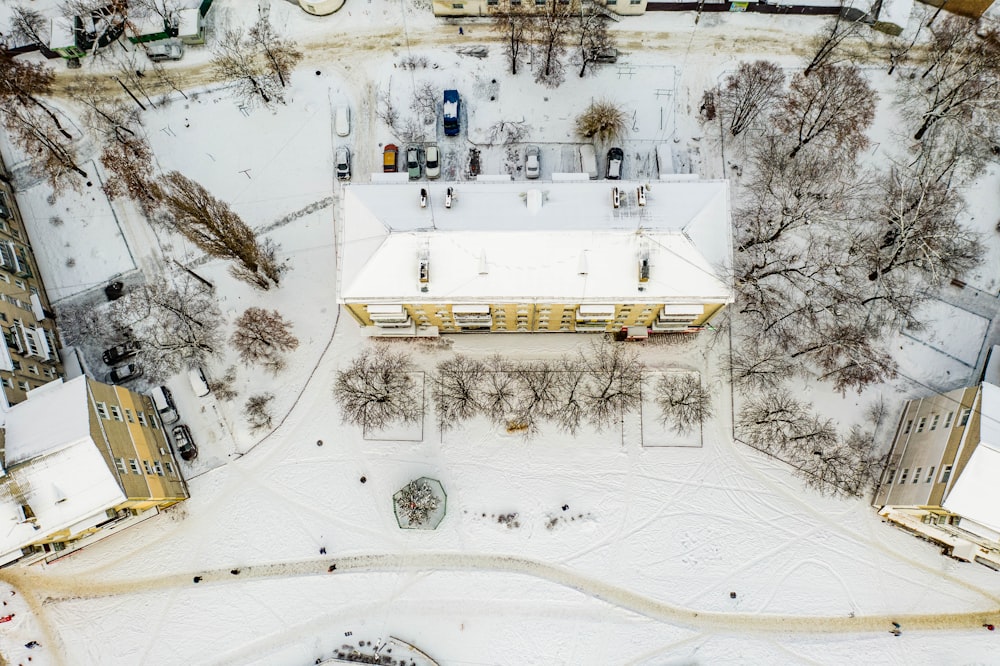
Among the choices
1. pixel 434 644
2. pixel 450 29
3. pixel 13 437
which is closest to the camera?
pixel 13 437

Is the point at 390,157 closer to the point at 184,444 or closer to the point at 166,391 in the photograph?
the point at 166,391

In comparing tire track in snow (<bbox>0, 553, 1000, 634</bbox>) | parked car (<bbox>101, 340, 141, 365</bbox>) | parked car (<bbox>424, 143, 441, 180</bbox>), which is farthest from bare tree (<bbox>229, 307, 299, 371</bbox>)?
parked car (<bbox>424, 143, 441, 180</bbox>)

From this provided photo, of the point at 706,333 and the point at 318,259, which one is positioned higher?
the point at 318,259

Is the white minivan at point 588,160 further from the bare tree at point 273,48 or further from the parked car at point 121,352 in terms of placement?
the parked car at point 121,352

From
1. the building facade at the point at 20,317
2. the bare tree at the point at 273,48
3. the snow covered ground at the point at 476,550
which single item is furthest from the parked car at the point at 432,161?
the building facade at the point at 20,317

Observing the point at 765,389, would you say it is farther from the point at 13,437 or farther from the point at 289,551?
the point at 13,437

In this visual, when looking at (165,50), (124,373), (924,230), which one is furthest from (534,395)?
(165,50)

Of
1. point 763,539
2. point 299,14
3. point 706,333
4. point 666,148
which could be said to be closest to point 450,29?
point 299,14
